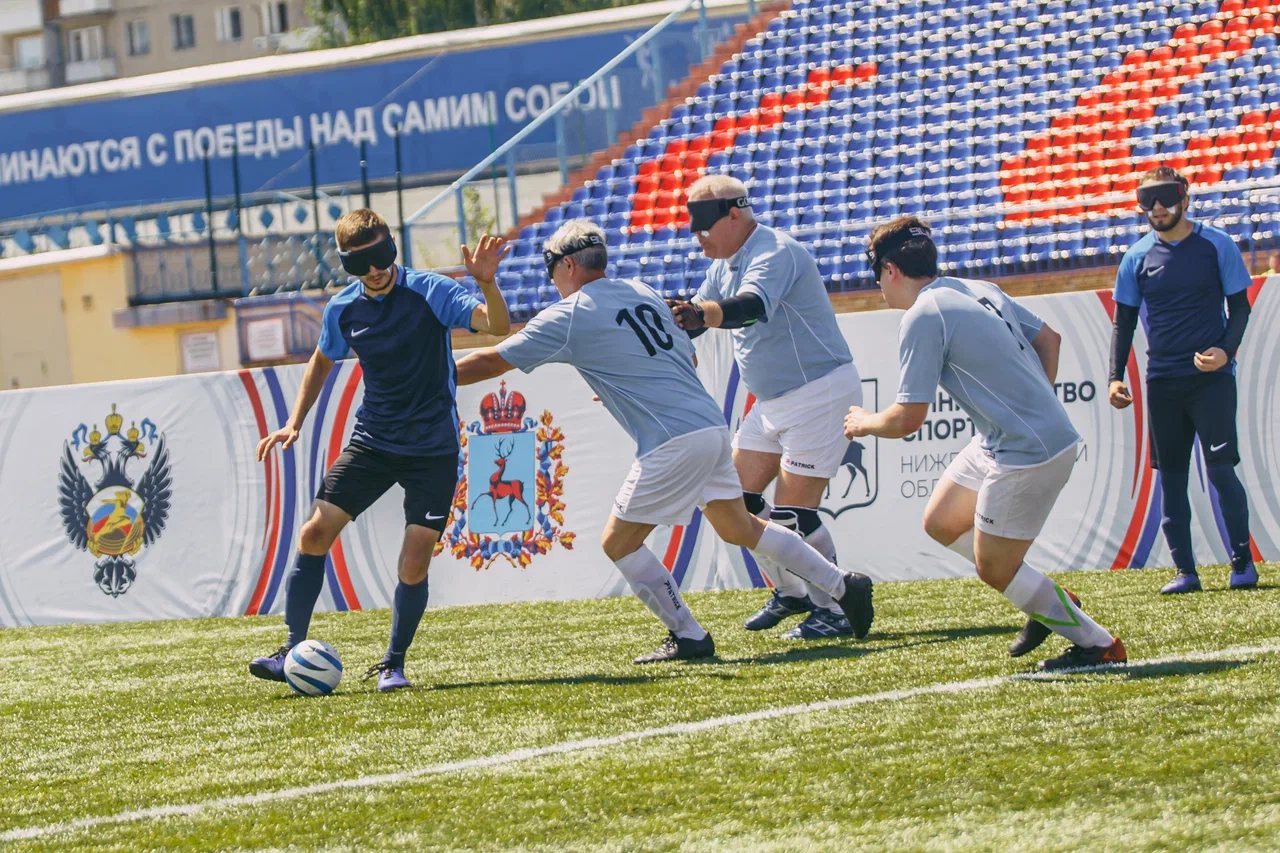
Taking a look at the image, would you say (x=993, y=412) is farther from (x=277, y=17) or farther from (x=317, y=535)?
(x=277, y=17)

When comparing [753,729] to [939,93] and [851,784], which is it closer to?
[851,784]

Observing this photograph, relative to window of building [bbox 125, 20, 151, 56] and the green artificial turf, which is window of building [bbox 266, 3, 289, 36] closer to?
window of building [bbox 125, 20, 151, 56]

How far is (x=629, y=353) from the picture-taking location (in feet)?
21.0

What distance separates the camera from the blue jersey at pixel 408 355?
6578mm

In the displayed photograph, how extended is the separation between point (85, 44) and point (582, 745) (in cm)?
6028

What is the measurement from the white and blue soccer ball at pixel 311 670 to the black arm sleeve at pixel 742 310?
1.99m

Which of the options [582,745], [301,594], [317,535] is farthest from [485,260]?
[582,745]

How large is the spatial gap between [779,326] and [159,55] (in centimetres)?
5594

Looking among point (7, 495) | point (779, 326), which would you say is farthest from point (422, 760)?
point (7, 495)

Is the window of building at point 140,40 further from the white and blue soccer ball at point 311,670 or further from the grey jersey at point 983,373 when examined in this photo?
the grey jersey at point 983,373

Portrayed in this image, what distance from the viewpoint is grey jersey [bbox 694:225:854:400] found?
700cm

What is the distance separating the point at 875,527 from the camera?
32.6 feet

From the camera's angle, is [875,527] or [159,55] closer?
[875,527]

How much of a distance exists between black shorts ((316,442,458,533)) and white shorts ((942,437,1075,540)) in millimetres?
2145
